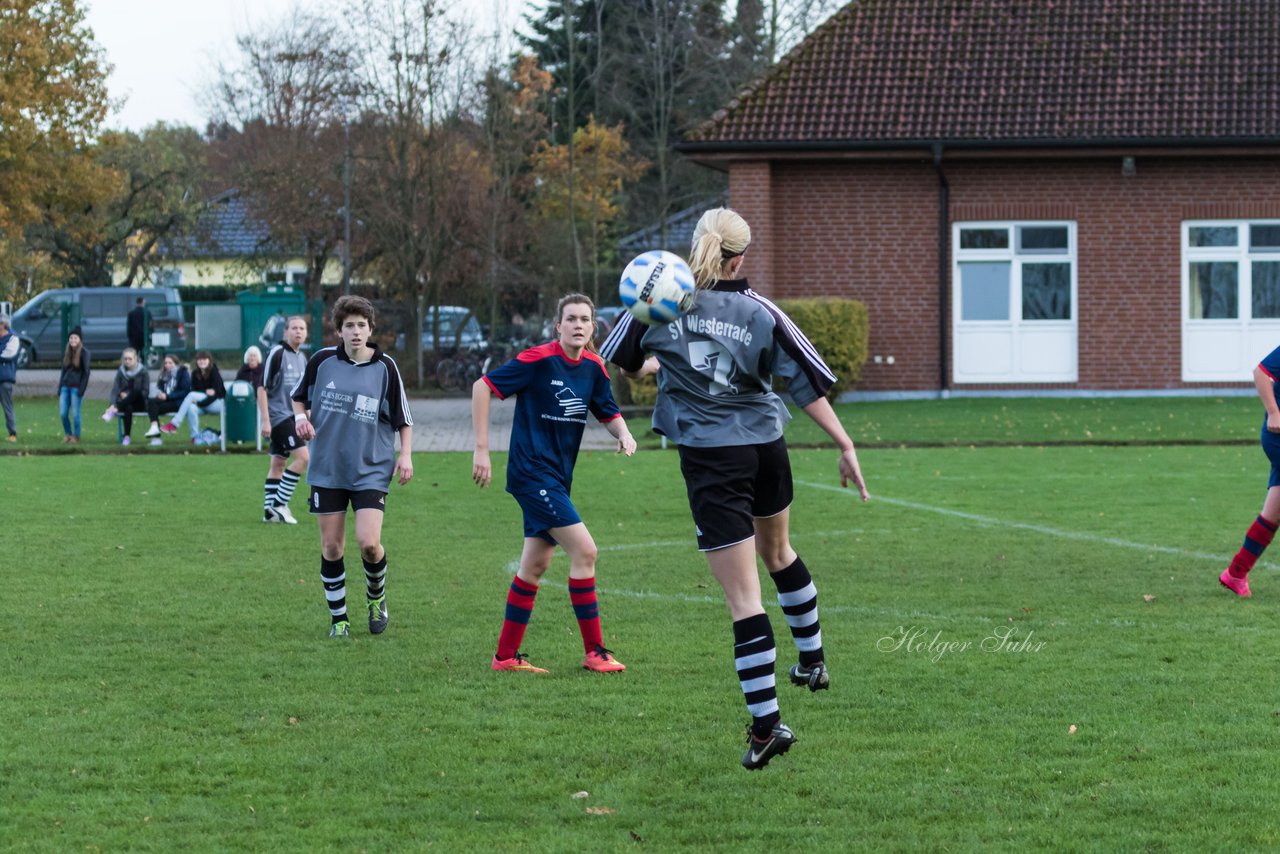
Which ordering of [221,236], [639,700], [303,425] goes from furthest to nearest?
[221,236] → [303,425] → [639,700]

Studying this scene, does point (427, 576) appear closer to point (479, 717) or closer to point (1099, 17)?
point (479, 717)

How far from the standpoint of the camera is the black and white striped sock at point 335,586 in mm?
8609

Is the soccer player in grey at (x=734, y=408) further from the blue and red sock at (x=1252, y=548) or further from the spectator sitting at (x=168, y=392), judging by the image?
the spectator sitting at (x=168, y=392)

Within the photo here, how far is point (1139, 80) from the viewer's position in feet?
96.5

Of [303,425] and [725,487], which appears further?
[303,425]

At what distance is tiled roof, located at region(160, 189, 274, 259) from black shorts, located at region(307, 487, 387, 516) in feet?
143

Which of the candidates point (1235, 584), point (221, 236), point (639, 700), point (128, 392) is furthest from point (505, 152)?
point (639, 700)

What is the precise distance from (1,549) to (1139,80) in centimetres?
2310

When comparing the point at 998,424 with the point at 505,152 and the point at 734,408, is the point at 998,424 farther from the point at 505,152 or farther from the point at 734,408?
the point at 734,408

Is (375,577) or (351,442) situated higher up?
(351,442)

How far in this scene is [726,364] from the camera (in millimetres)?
5836

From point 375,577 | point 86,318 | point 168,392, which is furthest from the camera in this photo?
point 86,318

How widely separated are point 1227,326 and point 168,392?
18162 mm

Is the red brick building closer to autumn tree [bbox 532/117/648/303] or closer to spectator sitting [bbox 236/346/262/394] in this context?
spectator sitting [bbox 236/346/262/394]
